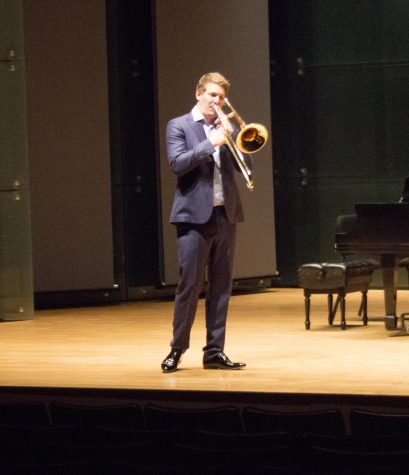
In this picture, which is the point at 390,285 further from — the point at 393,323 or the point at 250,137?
the point at 250,137

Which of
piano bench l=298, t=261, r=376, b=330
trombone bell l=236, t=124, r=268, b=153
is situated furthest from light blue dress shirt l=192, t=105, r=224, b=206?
piano bench l=298, t=261, r=376, b=330

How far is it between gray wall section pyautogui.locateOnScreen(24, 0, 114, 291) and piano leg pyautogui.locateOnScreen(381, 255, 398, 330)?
2.93 meters

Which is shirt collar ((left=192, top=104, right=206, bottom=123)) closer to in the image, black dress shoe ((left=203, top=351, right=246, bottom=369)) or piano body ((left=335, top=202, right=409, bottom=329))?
black dress shoe ((left=203, top=351, right=246, bottom=369))

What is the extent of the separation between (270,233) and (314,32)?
1.89 meters

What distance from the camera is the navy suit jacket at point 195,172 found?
5418 mm

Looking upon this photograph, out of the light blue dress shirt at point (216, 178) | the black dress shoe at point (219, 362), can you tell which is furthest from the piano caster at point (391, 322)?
the light blue dress shirt at point (216, 178)

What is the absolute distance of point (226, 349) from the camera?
658cm

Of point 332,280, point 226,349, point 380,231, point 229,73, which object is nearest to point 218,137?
point 226,349

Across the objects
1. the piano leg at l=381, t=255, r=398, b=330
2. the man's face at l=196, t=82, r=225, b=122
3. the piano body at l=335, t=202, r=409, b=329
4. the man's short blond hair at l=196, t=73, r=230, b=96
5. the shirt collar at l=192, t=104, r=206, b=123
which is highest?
the man's short blond hair at l=196, t=73, r=230, b=96

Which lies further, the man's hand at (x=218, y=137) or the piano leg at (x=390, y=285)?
the piano leg at (x=390, y=285)

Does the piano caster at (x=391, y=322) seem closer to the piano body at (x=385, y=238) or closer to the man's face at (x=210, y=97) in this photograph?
the piano body at (x=385, y=238)

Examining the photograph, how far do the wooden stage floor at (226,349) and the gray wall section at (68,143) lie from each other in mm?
480

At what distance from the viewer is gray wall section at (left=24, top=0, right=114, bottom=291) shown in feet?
30.0

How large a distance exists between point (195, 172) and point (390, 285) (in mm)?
2055
